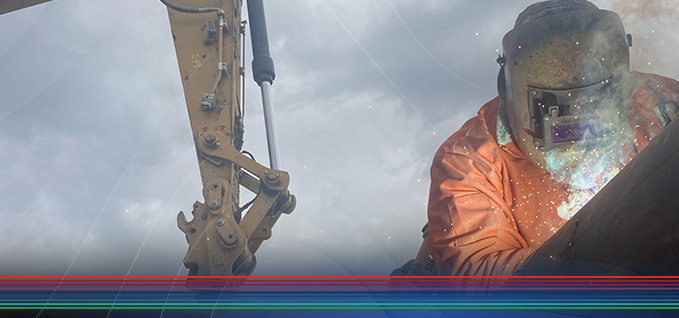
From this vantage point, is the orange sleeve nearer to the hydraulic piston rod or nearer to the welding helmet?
the welding helmet

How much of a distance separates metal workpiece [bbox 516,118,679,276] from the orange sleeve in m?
0.59

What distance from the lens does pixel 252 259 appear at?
3922 mm

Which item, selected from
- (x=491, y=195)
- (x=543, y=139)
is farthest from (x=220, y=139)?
(x=543, y=139)

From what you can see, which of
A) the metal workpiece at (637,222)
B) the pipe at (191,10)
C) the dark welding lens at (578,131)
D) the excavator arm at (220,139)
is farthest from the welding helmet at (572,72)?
the pipe at (191,10)

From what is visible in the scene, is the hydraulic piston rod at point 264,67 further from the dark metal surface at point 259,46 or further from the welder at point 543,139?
the welder at point 543,139

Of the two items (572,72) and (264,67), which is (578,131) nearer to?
(572,72)

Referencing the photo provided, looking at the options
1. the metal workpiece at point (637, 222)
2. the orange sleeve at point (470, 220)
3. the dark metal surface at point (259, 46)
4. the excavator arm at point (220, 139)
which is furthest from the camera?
the dark metal surface at point (259, 46)

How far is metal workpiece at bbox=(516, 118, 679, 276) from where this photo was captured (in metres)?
0.66

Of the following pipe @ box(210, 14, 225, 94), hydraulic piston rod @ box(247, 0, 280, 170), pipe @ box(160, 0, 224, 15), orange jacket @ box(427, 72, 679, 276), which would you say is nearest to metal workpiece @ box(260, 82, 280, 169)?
hydraulic piston rod @ box(247, 0, 280, 170)

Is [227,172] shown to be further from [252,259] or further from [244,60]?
[244,60]

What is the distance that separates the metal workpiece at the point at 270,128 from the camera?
13.5ft

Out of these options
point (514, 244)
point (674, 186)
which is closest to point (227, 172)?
point (514, 244)

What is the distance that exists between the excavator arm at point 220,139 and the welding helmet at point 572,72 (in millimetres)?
2588

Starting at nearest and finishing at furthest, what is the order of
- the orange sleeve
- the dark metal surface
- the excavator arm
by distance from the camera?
the orange sleeve < the excavator arm < the dark metal surface
